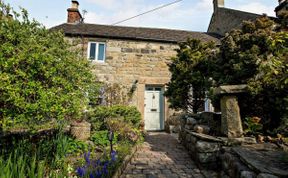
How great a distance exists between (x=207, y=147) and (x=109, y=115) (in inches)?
163

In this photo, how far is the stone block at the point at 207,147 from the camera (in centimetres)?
377

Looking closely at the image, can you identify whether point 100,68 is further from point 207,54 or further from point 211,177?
point 211,177

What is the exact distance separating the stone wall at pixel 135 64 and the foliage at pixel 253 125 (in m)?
5.50

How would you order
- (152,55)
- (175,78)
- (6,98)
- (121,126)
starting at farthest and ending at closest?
(152,55), (175,78), (121,126), (6,98)

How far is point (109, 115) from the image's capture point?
22.8 ft

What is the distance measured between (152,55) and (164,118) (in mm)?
3497

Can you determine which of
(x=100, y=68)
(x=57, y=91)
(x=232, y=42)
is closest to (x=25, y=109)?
(x=57, y=91)

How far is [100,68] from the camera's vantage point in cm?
945

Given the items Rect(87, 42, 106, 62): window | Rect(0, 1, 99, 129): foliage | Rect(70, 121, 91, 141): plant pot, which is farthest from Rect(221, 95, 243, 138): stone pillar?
Rect(87, 42, 106, 62): window

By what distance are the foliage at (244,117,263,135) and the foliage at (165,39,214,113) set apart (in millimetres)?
2237

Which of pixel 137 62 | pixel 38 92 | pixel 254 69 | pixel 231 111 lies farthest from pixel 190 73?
pixel 38 92

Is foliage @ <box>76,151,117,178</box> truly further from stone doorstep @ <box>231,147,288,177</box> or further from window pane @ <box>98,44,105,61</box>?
window pane @ <box>98,44,105,61</box>

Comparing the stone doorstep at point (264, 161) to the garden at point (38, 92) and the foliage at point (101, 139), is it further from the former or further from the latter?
the foliage at point (101, 139)

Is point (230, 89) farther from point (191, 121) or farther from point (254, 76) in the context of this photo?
point (191, 121)
